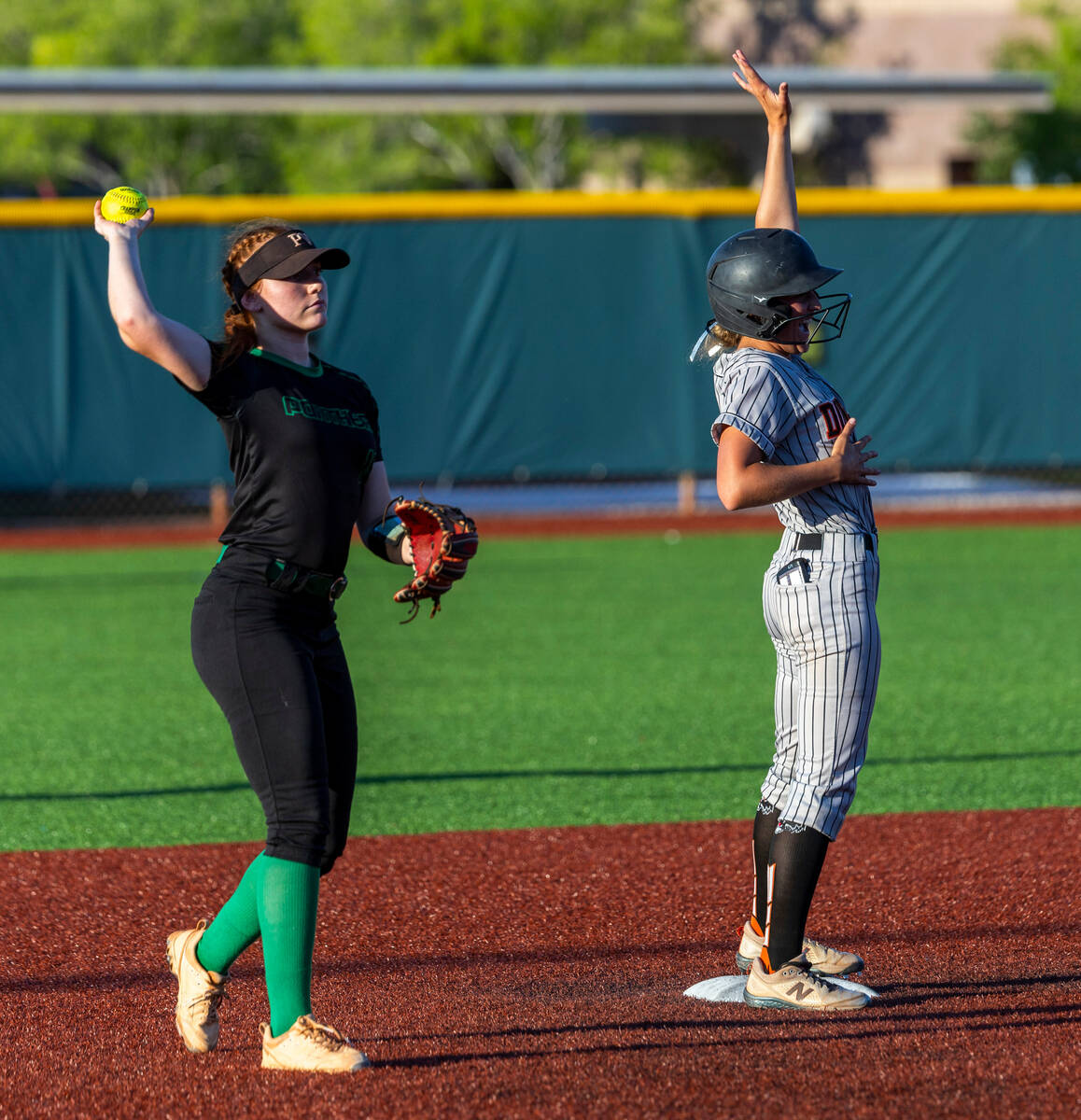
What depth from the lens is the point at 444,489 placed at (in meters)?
16.8

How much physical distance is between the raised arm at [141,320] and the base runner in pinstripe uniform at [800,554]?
4.14 ft

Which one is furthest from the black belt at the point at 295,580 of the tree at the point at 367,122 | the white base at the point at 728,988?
the tree at the point at 367,122

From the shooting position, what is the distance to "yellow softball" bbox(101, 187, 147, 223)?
3.63 m

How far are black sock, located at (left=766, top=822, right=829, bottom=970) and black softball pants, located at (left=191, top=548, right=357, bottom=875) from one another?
111 centimetres

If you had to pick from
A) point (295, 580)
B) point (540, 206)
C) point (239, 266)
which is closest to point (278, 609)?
point (295, 580)

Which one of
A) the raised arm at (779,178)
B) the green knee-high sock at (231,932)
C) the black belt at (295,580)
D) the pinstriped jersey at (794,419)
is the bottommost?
the green knee-high sock at (231,932)

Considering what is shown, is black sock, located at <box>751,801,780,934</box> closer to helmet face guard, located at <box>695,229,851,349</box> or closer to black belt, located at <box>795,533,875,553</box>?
black belt, located at <box>795,533,875,553</box>

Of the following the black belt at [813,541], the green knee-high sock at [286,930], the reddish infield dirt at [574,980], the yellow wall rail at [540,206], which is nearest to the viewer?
the reddish infield dirt at [574,980]

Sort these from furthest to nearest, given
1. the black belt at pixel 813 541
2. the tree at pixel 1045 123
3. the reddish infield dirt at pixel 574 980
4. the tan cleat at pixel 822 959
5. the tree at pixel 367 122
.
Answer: the tree at pixel 367 122
the tree at pixel 1045 123
the tan cleat at pixel 822 959
the black belt at pixel 813 541
the reddish infield dirt at pixel 574 980

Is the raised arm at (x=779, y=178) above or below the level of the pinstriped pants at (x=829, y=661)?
above

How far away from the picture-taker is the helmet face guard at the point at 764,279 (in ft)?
13.6

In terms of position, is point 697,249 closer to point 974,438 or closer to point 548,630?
point 974,438

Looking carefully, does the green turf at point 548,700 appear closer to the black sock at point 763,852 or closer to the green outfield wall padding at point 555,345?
the green outfield wall padding at point 555,345

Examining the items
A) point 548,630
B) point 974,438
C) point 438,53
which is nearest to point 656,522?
point 974,438
